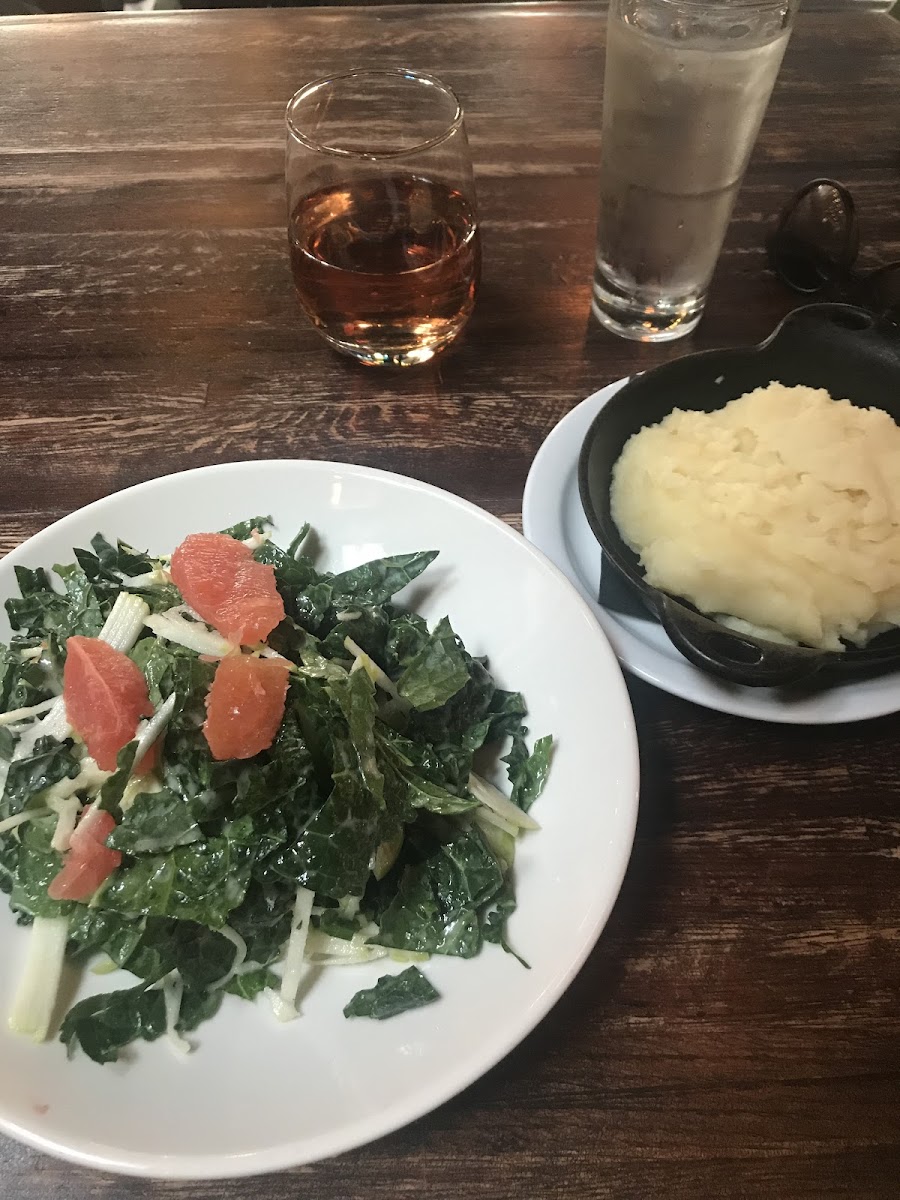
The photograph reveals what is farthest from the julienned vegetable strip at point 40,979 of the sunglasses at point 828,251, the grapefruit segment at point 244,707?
the sunglasses at point 828,251

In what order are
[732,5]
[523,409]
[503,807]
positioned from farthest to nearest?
[523,409], [732,5], [503,807]

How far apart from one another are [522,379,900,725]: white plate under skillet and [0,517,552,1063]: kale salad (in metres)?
0.20

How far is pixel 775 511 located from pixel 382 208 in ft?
2.82

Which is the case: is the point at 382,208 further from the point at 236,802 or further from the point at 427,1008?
the point at 427,1008

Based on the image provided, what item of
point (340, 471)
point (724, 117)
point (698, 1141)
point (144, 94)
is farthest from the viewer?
point (144, 94)

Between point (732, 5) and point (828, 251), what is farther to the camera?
point (828, 251)

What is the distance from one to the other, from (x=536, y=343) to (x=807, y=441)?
0.68m

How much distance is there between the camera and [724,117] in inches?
56.3

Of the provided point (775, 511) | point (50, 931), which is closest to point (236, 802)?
point (50, 931)

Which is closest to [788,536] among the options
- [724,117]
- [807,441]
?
[807,441]

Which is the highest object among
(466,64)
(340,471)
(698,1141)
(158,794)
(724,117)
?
(724,117)

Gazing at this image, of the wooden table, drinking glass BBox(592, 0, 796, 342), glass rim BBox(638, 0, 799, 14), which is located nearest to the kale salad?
the wooden table

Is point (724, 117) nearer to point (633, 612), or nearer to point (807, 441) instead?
point (807, 441)

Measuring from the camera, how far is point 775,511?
1212mm
